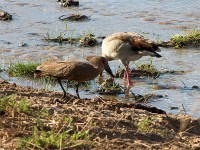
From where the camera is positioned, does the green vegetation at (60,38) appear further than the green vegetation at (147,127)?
Yes

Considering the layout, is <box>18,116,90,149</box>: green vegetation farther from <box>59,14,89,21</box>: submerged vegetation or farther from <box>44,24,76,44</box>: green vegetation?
<box>59,14,89,21</box>: submerged vegetation

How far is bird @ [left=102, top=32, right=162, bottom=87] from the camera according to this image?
32.9ft

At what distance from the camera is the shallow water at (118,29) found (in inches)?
384

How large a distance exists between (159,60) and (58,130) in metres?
6.01

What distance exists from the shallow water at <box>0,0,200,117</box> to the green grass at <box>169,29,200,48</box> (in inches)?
9.2

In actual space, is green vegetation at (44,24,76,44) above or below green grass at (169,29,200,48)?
below

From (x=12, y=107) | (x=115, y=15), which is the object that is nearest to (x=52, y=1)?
(x=115, y=15)

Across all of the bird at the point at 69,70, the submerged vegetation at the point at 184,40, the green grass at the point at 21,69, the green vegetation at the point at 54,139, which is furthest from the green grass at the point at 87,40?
the green vegetation at the point at 54,139

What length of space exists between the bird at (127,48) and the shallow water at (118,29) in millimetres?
408

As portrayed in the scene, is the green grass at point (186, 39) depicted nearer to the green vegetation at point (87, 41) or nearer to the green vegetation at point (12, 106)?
the green vegetation at point (87, 41)

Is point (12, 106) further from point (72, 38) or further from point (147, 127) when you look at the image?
point (72, 38)

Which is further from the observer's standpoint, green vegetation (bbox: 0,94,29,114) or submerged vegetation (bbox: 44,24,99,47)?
submerged vegetation (bbox: 44,24,99,47)

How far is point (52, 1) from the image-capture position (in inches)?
647

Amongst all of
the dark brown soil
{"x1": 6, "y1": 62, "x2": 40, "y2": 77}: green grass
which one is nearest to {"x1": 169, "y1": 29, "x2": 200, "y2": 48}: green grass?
{"x1": 6, "y1": 62, "x2": 40, "y2": 77}: green grass
